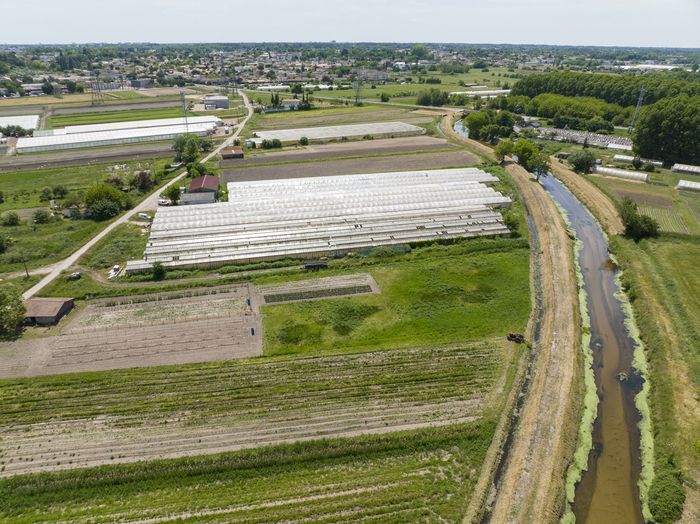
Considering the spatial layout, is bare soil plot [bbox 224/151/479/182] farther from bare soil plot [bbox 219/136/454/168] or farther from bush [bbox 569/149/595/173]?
bush [bbox 569/149/595/173]

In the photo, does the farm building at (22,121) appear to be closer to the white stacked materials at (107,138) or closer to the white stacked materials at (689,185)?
the white stacked materials at (107,138)

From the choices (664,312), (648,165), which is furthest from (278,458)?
(648,165)

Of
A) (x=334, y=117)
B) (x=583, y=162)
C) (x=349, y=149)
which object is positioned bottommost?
(x=349, y=149)

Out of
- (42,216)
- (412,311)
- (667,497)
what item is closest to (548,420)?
(667,497)

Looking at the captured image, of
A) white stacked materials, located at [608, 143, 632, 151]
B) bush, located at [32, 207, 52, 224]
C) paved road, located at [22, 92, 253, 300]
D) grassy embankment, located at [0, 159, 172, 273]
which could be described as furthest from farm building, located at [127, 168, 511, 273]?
white stacked materials, located at [608, 143, 632, 151]

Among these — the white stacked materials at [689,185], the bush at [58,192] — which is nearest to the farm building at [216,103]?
the bush at [58,192]

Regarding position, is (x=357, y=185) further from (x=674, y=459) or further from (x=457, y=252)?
(x=674, y=459)

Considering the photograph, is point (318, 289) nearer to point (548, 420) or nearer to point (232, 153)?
point (548, 420)

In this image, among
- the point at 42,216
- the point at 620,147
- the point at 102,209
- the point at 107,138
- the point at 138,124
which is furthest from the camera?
the point at 138,124

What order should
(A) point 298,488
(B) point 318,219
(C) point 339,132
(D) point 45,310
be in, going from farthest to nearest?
(C) point 339,132
(B) point 318,219
(D) point 45,310
(A) point 298,488
